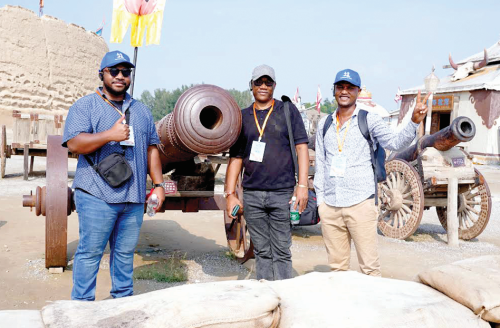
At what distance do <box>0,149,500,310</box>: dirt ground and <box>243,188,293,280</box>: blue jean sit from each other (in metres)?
1.10

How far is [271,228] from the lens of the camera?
124 inches

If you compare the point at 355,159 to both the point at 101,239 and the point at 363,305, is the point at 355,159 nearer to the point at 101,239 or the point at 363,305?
the point at 363,305

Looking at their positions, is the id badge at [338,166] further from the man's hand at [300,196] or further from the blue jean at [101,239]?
the blue jean at [101,239]

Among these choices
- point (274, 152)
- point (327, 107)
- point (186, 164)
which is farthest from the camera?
point (327, 107)

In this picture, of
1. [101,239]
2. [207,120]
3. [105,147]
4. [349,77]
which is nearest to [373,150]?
[349,77]

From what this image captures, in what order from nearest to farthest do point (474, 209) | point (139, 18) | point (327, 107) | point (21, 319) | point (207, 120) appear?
point (21, 319) → point (207, 120) → point (139, 18) → point (474, 209) → point (327, 107)

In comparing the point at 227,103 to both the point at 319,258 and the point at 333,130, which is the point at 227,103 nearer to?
the point at 333,130

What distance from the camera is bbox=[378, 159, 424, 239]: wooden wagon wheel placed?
6.10m

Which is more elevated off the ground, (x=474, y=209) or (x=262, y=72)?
(x=262, y=72)

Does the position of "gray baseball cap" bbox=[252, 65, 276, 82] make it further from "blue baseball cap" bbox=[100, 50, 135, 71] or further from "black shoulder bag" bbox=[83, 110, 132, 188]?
"black shoulder bag" bbox=[83, 110, 132, 188]

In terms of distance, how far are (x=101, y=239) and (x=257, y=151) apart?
110cm

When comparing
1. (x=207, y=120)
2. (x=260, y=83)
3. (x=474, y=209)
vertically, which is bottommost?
(x=474, y=209)

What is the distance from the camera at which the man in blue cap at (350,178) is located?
2.94 m

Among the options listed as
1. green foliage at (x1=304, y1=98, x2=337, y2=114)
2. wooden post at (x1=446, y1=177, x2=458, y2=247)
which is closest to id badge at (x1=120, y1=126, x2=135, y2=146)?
wooden post at (x1=446, y1=177, x2=458, y2=247)
